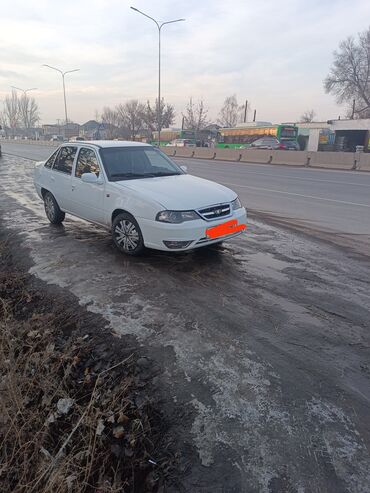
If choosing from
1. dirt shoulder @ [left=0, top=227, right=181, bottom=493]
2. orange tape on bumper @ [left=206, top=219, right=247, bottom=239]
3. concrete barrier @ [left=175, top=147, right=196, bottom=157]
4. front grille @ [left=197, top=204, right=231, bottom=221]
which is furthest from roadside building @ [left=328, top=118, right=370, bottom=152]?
dirt shoulder @ [left=0, top=227, right=181, bottom=493]

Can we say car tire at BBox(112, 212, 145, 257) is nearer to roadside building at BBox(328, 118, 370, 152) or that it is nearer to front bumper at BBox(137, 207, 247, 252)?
front bumper at BBox(137, 207, 247, 252)

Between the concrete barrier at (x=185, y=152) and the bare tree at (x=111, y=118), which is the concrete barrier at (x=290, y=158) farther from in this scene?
the bare tree at (x=111, y=118)

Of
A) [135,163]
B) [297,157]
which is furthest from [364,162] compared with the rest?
[135,163]

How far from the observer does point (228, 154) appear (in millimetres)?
33844

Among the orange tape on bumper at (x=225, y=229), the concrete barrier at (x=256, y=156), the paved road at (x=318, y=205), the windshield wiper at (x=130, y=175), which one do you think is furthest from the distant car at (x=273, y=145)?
the orange tape on bumper at (x=225, y=229)

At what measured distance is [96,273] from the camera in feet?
16.4

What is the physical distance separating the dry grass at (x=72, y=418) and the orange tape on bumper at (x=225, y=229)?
2207 mm

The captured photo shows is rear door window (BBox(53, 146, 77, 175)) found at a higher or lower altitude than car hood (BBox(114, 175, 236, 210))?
higher

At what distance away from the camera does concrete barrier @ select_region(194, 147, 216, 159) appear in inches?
1405

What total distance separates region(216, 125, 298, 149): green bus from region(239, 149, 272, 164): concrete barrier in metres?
10.5

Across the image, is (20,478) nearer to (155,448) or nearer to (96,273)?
(155,448)

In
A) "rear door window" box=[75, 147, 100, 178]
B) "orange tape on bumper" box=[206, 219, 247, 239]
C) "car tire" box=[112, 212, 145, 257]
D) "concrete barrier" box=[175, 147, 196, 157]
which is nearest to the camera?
"orange tape on bumper" box=[206, 219, 247, 239]

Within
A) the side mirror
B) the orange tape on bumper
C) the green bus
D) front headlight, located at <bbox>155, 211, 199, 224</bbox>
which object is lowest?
the orange tape on bumper

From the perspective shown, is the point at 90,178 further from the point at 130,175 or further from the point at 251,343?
the point at 251,343
